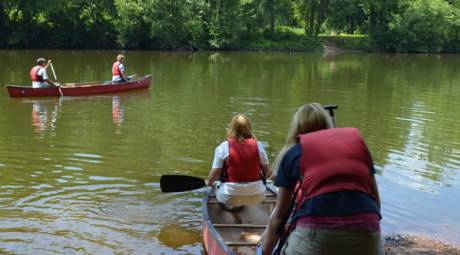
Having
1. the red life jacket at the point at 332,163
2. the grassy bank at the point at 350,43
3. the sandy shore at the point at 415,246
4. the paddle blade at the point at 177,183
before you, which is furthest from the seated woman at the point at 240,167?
the grassy bank at the point at 350,43

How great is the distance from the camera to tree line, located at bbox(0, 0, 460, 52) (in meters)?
52.9

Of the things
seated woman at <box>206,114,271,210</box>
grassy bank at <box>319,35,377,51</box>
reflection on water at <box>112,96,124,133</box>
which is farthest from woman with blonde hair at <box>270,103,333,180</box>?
grassy bank at <box>319,35,377,51</box>

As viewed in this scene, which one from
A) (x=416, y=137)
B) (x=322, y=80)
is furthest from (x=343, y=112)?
(x=322, y=80)

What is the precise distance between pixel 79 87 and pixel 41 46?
36204 millimetres

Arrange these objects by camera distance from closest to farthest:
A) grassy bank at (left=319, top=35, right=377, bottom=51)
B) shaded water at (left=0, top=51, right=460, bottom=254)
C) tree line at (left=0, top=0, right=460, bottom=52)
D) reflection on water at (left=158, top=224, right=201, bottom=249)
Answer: reflection on water at (left=158, top=224, right=201, bottom=249) < shaded water at (left=0, top=51, right=460, bottom=254) < tree line at (left=0, top=0, right=460, bottom=52) < grassy bank at (left=319, top=35, right=377, bottom=51)

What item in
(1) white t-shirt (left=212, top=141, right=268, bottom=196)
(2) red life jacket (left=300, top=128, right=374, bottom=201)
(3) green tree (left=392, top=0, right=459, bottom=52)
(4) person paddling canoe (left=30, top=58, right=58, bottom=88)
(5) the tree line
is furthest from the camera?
(3) green tree (left=392, top=0, right=459, bottom=52)

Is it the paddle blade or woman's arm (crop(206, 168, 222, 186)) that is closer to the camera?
woman's arm (crop(206, 168, 222, 186))

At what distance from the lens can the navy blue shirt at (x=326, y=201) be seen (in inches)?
131

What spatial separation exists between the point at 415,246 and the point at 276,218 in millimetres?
4302

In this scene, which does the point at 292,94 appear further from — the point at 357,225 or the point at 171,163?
the point at 357,225

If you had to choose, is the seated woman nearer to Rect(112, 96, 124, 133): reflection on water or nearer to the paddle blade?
the paddle blade

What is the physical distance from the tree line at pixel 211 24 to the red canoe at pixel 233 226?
154ft

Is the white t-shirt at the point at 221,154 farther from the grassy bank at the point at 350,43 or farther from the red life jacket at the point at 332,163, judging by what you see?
the grassy bank at the point at 350,43

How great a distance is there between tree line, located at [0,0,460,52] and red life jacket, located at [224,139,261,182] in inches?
1864
